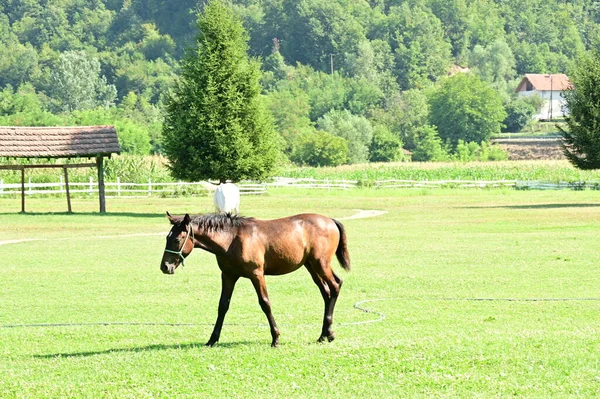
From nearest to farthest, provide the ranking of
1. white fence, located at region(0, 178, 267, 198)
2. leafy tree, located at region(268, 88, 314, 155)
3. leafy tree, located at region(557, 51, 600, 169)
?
leafy tree, located at region(557, 51, 600, 169) < white fence, located at region(0, 178, 267, 198) < leafy tree, located at region(268, 88, 314, 155)

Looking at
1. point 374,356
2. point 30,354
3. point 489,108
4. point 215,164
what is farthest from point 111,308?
point 489,108

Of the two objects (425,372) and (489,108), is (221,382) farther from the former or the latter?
(489,108)

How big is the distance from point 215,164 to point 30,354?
1502 inches

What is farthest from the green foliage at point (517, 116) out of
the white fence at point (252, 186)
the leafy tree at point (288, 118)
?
the white fence at point (252, 186)

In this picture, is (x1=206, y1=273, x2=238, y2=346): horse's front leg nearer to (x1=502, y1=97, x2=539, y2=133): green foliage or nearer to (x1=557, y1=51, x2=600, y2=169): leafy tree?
(x1=557, y1=51, x2=600, y2=169): leafy tree

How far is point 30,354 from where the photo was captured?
47.1 feet

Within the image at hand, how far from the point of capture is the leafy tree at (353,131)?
488 feet

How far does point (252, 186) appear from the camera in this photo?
7569cm

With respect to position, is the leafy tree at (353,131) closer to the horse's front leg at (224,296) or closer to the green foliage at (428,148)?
the green foliage at (428,148)

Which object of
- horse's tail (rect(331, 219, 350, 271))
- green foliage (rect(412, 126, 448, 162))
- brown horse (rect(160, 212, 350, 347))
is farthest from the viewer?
green foliage (rect(412, 126, 448, 162))

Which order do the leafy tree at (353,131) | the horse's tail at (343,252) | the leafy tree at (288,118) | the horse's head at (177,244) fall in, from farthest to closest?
the leafy tree at (288,118) → the leafy tree at (353,131) → the horse's tail at (343,252) → the horse's head at (177,244)

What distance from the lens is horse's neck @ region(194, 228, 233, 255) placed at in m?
13.5

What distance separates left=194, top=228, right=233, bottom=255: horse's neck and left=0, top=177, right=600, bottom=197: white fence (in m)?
51.2

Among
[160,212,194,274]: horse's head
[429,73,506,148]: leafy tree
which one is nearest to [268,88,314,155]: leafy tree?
[429,73,506,148]: leafy tree
